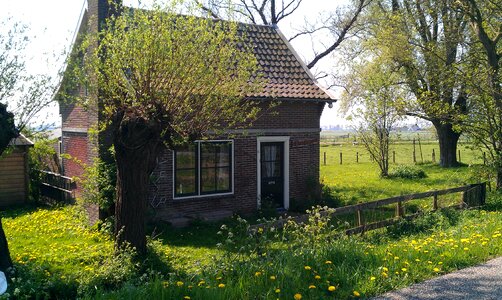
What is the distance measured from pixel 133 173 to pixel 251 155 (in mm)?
6609

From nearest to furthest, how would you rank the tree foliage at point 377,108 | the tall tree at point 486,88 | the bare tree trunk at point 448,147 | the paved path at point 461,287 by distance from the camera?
the paved path at point 461,287
the tall tree at point 486,88
the tree foliage at point 377,108
the bare tree trunk at point 448,147

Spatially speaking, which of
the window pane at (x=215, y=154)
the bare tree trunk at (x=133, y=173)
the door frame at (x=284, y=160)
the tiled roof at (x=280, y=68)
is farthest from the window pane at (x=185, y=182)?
the bare tree trunk at (x=133, y=173)

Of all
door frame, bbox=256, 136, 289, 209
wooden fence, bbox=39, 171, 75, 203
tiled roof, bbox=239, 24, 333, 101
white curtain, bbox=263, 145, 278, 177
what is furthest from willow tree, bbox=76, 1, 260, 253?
wooden fence, bbox=39, 171, 75, 203

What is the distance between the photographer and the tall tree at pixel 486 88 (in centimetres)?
1495

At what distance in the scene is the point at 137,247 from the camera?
354 inches

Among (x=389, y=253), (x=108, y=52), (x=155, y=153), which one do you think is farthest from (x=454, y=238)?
(x=108, y=52)

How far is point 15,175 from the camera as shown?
17875 mm

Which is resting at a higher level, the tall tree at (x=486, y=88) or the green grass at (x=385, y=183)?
the tall tree at (x=486, y=88)

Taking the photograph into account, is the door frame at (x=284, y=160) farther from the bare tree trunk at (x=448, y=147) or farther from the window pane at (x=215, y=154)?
the bare tree trunk at (x=448, y=147)

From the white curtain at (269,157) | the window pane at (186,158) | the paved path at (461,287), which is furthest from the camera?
the white curtain at (269,157)

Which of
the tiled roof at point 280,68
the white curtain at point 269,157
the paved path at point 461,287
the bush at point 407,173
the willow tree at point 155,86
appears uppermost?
the tiled roof at point 280,68

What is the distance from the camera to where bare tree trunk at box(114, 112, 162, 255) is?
8.39 meters

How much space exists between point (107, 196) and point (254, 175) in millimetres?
4701

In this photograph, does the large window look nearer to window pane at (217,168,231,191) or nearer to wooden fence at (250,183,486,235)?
window pane at (217,168,231,191)
